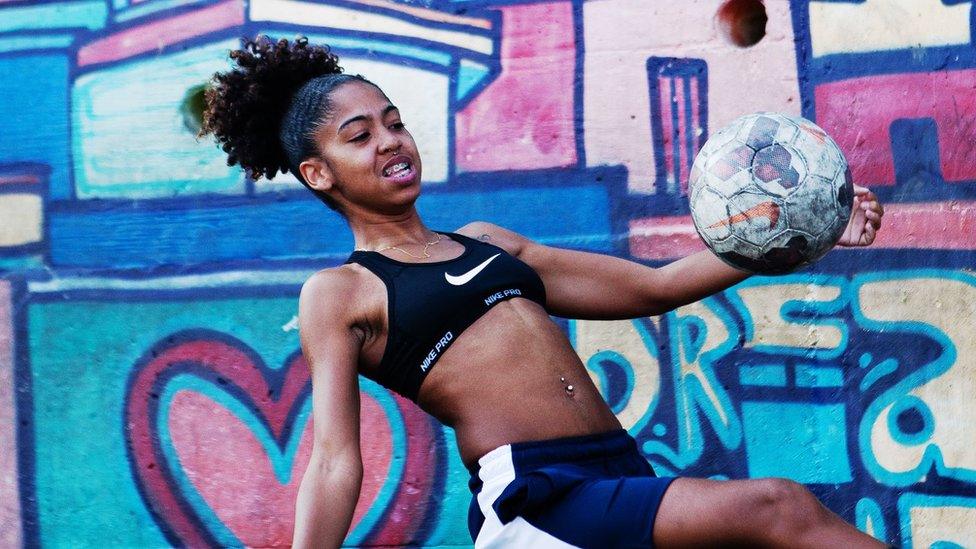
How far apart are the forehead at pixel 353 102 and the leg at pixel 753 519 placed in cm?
150

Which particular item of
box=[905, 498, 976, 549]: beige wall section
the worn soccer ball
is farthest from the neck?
box=[905, 498, 976, 549]: beige wall section

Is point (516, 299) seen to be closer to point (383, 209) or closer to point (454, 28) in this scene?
point (383, 209)

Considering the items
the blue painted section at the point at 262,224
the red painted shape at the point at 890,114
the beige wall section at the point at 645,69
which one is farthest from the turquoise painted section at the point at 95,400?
the red painted shape at the point at 890,114

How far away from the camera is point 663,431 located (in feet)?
15.2

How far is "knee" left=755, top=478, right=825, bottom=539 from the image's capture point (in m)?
2.61

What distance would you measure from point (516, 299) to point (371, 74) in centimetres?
197

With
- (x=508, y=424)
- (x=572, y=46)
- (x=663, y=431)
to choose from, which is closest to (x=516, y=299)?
(x=508, y=424)

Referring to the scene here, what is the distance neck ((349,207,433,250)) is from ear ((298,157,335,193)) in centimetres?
13

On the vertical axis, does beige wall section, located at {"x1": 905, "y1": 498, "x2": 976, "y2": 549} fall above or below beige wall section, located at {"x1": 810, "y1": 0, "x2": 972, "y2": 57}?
below

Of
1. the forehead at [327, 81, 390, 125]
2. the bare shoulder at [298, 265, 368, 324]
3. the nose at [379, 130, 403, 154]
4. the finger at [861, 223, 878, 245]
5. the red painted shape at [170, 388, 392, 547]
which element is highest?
the forehead at [327, 81, 390, 125]

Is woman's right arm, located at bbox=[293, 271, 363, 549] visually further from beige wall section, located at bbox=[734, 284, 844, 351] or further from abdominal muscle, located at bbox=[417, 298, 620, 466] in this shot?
beige wall section, located at bbox=[734, 284, 844, 351]

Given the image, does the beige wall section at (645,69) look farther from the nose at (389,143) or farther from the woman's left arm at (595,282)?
the nose at (389,143)

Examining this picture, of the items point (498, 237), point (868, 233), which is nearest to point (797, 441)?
point (868, 233)

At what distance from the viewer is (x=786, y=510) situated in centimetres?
262
